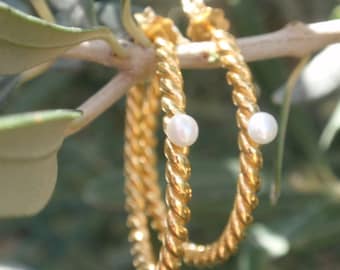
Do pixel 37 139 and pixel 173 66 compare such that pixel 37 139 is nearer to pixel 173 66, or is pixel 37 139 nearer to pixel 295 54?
pixel 173 66

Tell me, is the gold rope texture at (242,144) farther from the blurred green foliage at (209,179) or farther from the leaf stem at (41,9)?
the blurred green foliage at (209,179)

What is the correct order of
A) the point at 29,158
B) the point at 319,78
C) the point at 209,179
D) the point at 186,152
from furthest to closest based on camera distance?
the point at 209,179 → the point at 319,78 → the point at 186,152 → the point at 29,158

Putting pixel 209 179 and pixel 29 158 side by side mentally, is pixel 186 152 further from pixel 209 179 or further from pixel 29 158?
pixel 209 179

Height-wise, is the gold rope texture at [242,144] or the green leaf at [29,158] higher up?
the green leaf at [29,158]

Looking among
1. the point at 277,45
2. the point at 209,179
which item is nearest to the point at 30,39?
the point at 277,45

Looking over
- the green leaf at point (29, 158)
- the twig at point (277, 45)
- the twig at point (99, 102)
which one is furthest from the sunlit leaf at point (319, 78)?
the green leaf at point (29, 158)

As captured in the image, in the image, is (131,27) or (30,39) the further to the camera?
(131,27)

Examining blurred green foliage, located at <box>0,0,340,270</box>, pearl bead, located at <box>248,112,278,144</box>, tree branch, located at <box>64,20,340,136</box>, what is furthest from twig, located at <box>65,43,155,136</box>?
blurred green foliage, located at <box>0,0,340,270</box>
